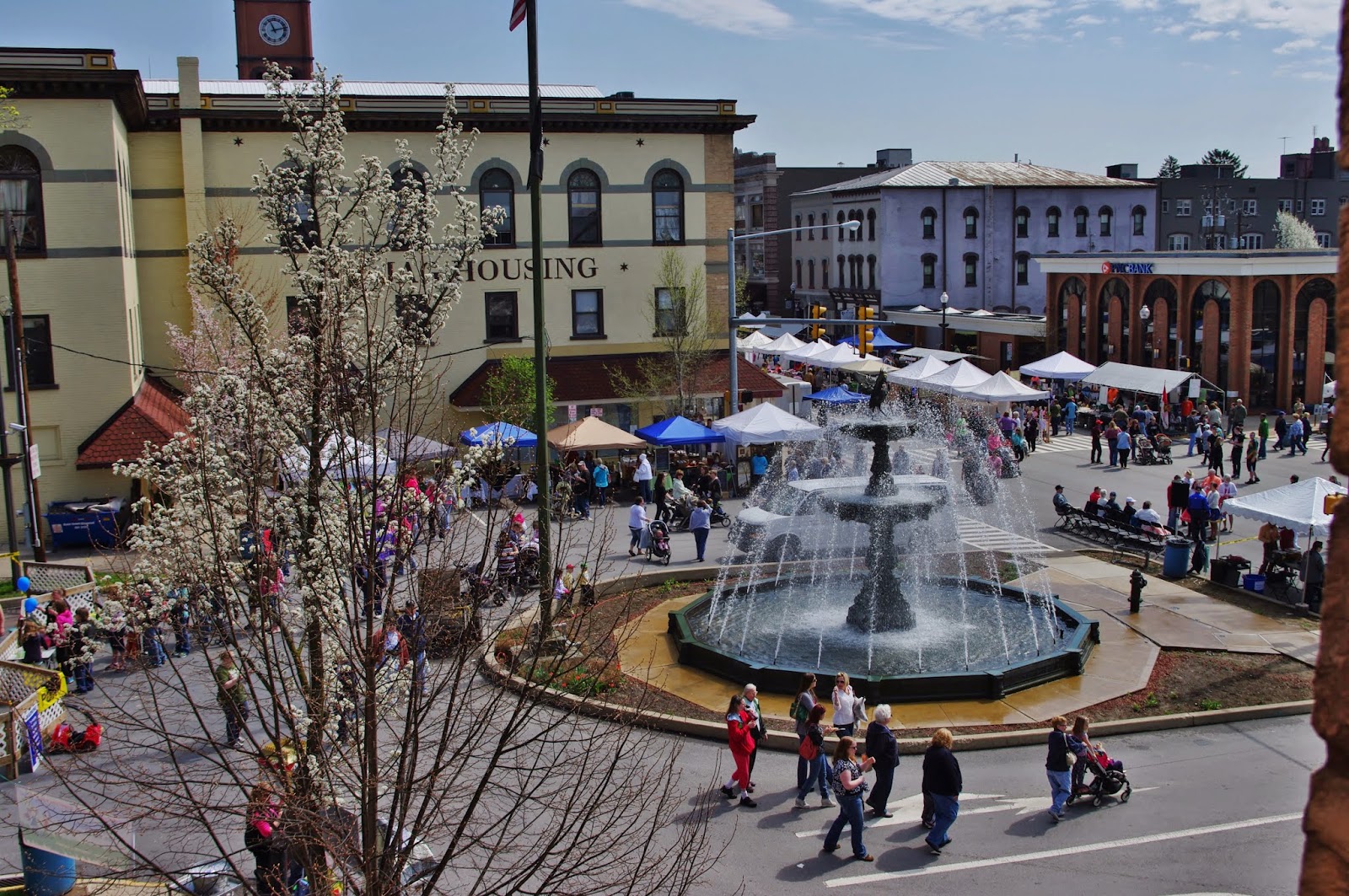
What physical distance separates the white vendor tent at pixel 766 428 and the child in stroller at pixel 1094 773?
19.1 meters

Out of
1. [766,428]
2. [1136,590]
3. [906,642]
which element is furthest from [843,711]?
[766,428]

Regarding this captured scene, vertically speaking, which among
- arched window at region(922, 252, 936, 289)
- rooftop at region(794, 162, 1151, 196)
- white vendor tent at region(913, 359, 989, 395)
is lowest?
white vendor tent at region(913, 359, 989, 395)

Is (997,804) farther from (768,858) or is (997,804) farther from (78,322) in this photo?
(78,322)

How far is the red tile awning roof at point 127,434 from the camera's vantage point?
97.5 feet

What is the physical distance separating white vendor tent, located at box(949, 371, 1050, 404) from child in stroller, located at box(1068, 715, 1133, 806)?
90.7 feet

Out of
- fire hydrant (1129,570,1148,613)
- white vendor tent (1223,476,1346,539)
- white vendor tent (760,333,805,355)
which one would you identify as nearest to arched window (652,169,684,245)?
white vendor tent (760,333,805,355)

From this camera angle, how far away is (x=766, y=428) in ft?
108

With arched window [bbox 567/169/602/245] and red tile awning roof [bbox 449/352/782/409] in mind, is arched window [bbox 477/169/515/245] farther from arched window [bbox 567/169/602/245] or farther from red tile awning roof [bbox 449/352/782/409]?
red tile awning roof [bbox 449/352/782/409]

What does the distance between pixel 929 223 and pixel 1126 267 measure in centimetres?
2350

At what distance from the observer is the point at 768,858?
12633mm

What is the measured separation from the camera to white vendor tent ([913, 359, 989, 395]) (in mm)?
41750

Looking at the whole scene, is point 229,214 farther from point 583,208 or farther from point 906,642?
point 906,642

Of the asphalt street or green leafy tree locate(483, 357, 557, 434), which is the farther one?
green leafy tree locate(483, 357, 557, 434)

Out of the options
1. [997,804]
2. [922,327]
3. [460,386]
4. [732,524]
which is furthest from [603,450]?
[922,327]
